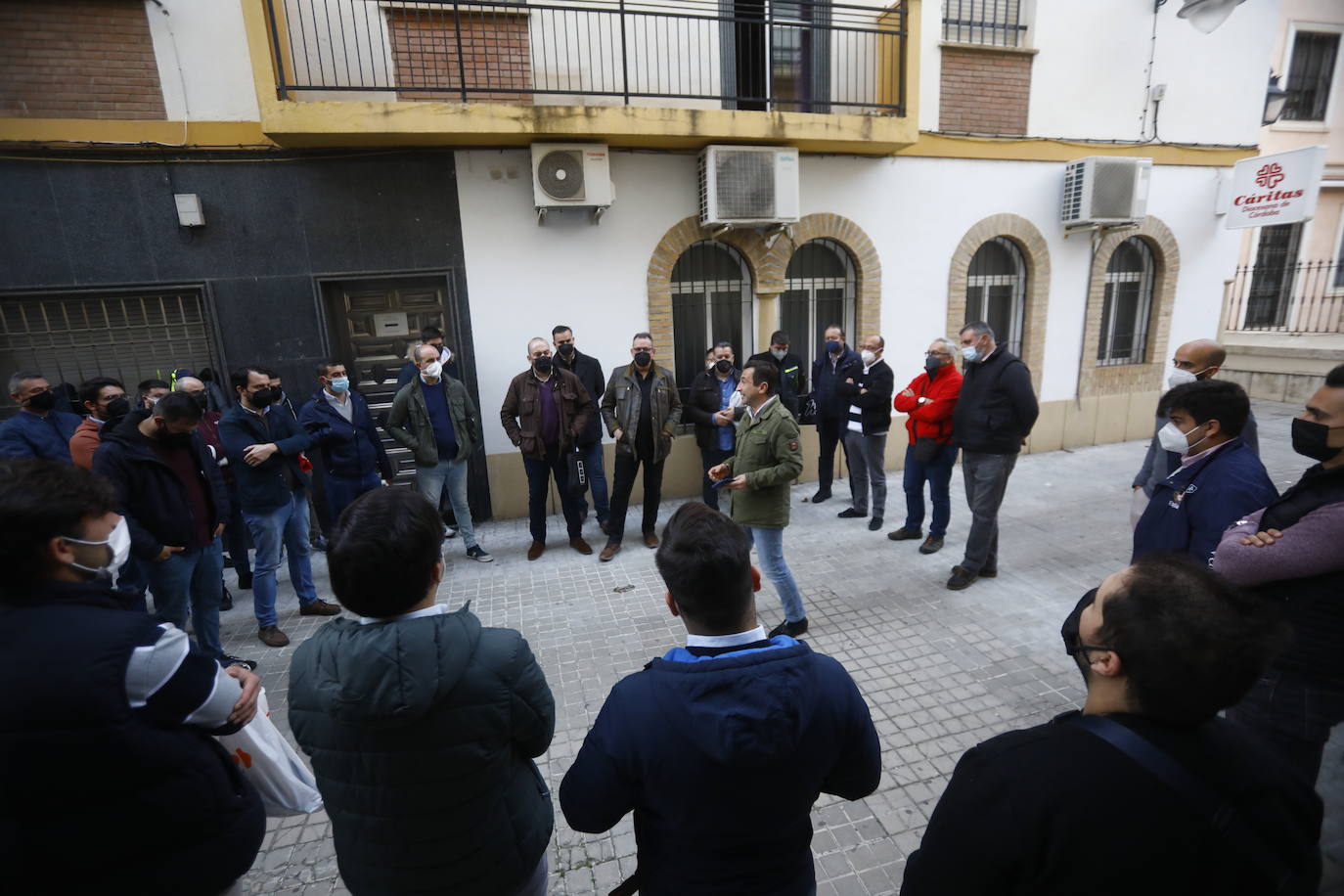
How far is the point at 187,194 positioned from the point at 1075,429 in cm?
1099

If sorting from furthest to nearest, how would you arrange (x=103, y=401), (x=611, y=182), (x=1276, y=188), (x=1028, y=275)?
(x=1028, y=275), (x=1276, y=188), (x=611, y=182), (x=103, y=401)

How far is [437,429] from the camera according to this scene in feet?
18.5

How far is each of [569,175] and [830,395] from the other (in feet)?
11.6

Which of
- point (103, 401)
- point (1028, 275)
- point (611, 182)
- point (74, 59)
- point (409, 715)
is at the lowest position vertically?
point (409, 715)

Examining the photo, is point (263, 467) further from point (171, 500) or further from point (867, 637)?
point (867, 637)

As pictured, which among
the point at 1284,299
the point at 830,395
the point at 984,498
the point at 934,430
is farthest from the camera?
the point at 1284,299

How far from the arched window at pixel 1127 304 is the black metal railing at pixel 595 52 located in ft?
14.3

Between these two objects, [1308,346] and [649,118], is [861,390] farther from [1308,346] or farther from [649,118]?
[1308,346]

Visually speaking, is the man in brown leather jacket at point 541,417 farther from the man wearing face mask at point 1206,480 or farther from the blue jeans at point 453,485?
the man wearing face mask at point 1206,480

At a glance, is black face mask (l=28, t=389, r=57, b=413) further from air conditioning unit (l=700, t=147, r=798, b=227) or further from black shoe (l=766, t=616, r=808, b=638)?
air conditioning unit (l=700, t=147, r=798, b=227)

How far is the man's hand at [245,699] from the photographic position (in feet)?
5.46

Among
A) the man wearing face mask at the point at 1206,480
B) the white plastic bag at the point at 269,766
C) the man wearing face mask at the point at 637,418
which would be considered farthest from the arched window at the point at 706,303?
the white plastic bag at the point at 269,766

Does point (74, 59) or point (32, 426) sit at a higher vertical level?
point (74, 59)

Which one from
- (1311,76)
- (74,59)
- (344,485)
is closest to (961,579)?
(344,485)
